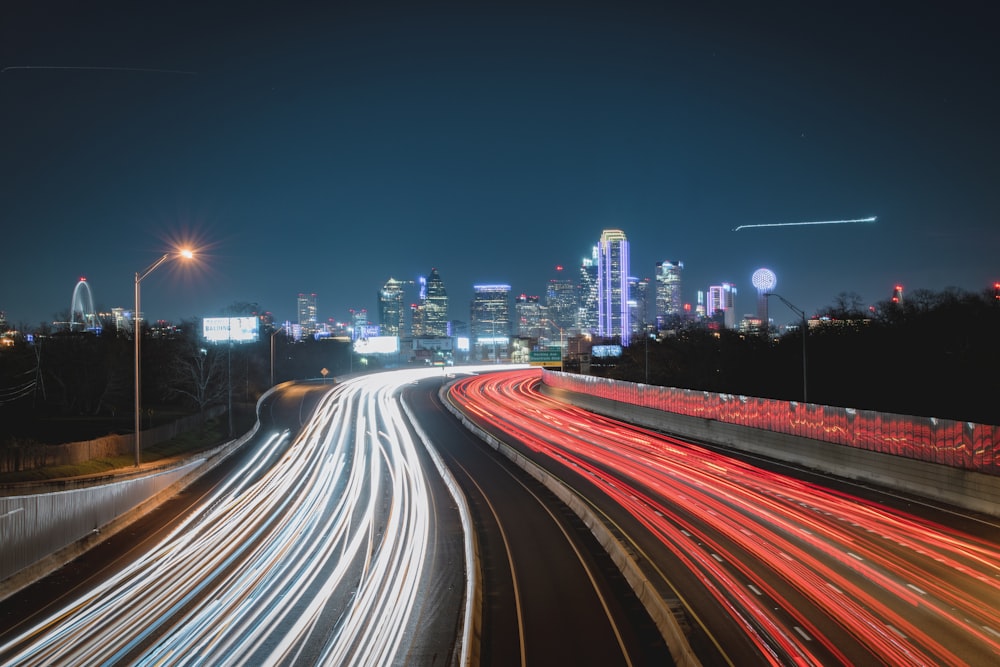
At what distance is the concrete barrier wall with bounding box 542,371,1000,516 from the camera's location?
21.0 m

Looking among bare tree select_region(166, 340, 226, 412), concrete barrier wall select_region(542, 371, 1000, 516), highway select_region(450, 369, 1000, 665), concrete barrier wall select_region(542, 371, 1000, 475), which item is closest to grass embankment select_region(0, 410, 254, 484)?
bare tree select_region(166, 340, 226, 412)

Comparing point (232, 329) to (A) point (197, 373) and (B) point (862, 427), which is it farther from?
(B) point (862, 427)

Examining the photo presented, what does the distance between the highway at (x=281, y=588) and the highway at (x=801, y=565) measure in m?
4.85

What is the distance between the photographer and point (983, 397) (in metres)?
44.2

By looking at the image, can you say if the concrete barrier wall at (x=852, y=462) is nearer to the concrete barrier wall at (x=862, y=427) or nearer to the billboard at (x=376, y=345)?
the concrete barrier wall at (x=862, y=427)

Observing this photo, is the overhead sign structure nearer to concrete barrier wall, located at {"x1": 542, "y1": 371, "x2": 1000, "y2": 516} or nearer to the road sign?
the road sign

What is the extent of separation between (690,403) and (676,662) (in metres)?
30.8

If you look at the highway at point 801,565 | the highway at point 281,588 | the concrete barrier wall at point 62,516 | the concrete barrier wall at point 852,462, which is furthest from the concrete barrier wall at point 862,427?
the concrete barrier wall at point 62,516

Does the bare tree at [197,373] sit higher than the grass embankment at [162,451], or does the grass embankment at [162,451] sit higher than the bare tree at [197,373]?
the bare tree at [197,373]

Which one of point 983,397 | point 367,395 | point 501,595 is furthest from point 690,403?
point 367,395

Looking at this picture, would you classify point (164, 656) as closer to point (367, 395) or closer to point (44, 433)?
point (44, 433)

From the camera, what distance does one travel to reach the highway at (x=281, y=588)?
40.8 feet

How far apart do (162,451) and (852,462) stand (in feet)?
115

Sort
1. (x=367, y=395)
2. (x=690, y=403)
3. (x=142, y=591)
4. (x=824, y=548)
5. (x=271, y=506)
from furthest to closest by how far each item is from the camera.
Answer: (x=367, y=395)
(x=690, y=403)
(x=271, y=506)
(x=824, y=548)
(x=142, y=591)
